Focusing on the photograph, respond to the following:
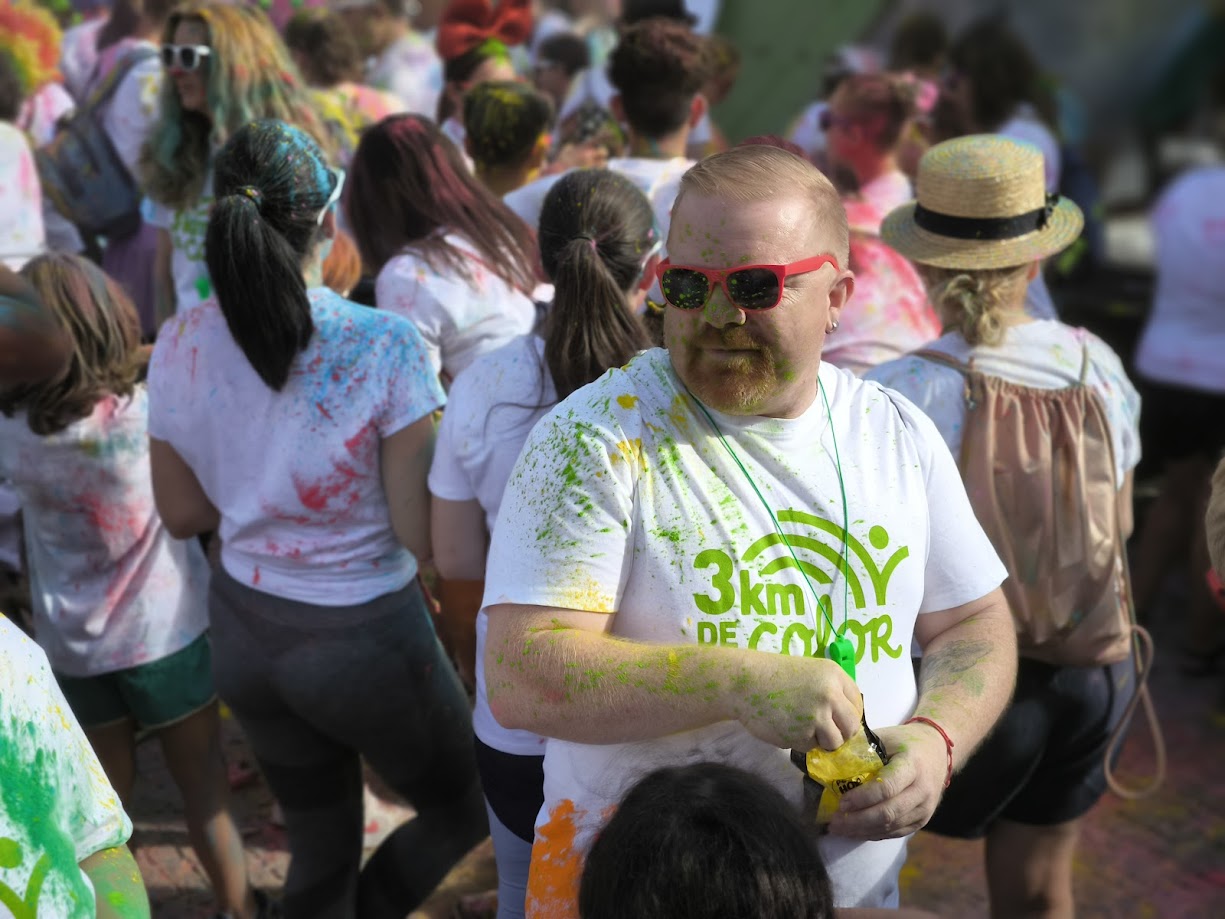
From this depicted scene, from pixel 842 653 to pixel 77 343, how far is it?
2.07m

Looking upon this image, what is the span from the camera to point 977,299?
278cm

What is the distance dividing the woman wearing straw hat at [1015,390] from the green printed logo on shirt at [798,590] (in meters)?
0.90

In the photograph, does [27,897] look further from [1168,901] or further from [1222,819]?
[1222,819]

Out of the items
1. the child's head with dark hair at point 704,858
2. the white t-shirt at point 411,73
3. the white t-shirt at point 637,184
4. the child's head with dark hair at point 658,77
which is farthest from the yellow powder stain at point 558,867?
the white t-shirt at point 411,73

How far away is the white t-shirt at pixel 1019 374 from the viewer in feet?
8.84

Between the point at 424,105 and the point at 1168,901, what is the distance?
556 centimetres

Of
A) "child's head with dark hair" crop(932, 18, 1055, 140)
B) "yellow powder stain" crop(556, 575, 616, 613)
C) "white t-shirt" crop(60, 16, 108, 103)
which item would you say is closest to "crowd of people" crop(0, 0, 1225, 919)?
"yellow powder stain" crop(556, 575, 616, 613)

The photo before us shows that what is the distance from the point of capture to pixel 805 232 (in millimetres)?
1854

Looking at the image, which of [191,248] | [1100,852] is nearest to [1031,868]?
[1100,852]

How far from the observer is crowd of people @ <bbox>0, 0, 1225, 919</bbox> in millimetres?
1726

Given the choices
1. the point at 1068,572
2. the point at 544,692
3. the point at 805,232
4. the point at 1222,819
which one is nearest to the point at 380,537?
the point at 544,692

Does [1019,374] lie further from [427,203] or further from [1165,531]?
[1165,531]

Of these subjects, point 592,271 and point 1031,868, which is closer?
point 592,271

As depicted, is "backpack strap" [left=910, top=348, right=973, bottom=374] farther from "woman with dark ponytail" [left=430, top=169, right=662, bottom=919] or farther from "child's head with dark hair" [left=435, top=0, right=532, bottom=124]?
"child's head with dark hair" [left=435, top=0, right=532, bottom=124]
